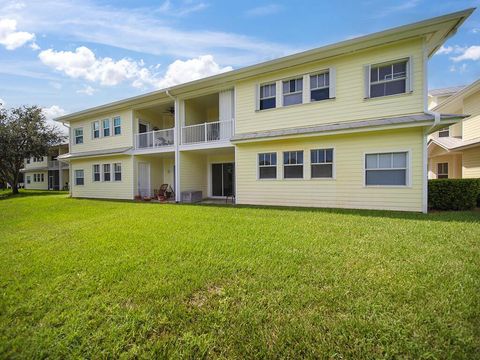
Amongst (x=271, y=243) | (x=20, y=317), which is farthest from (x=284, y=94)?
(x=20, y=317)

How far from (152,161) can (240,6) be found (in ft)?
36.5

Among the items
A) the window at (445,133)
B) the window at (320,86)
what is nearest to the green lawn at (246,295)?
the window at (320,86)

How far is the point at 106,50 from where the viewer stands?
31.0 feet

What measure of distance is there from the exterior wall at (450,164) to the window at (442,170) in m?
0.19

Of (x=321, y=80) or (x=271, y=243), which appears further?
(x=321, y=80)

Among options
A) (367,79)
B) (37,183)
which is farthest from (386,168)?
(37,183)

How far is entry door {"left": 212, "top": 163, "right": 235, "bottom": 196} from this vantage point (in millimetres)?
14789

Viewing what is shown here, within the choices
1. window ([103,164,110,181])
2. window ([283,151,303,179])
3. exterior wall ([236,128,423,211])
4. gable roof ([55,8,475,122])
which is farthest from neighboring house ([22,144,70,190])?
window ([283,151,303,179])

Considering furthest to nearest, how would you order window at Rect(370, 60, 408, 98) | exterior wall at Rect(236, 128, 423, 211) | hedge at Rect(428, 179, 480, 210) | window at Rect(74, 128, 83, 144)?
window at Rect(74, 128, 83, 144)
hedge at Rect(428, 179, 480, 210)
window at Rect(370, 60, 408, 98)
exterior wall at Rect(236, 128, 423, 211)

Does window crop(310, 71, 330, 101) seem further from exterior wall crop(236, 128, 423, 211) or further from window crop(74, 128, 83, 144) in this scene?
window crop(74, 128, 83, 144)

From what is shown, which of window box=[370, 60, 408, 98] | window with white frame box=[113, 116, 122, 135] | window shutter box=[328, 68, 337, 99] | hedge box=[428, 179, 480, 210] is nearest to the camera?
window box=[370, 60, 408, 98]

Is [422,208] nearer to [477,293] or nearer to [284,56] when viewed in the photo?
[477,293]

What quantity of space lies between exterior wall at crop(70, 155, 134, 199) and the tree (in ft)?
32.8

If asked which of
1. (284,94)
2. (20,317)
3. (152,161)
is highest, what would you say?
(284,94)
